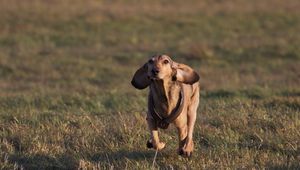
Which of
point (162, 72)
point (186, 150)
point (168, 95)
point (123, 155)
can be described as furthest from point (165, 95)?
point (123, 155)

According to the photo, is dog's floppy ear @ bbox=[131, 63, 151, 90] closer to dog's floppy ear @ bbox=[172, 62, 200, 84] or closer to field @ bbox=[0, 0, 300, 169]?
dog's floppy ear @ bbox=[172, 62, 200, 84]

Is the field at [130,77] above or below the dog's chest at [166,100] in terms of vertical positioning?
below

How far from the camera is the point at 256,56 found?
18.6m

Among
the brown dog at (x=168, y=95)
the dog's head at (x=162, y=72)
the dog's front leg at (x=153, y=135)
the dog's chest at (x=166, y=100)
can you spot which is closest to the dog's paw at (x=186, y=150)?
the brown dog at (x=168, y=95)

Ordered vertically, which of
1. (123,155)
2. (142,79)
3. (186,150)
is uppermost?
(142,79)

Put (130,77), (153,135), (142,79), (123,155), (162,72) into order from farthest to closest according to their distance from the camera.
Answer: (130,77)
(123,155)
(153,135)
(142,79)
(162,72)

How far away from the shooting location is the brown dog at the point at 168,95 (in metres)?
6.36

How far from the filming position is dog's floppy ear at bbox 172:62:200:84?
6523mm

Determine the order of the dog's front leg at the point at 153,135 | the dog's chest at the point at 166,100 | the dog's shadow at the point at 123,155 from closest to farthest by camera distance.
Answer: the dog's chest at the point at 166,100 → the dog's front leg at the point at 153,135 → the dog's shadow at the point at 123,155

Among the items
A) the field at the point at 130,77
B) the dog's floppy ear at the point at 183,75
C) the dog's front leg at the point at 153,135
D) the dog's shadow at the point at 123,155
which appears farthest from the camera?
the field at the point at 130,77

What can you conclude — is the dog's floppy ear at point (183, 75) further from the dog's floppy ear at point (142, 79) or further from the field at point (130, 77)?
the field at point (130, 77)

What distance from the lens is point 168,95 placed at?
6688 millimetres

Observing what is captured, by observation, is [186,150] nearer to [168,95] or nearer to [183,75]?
[168,95]

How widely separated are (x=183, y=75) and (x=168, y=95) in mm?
250
